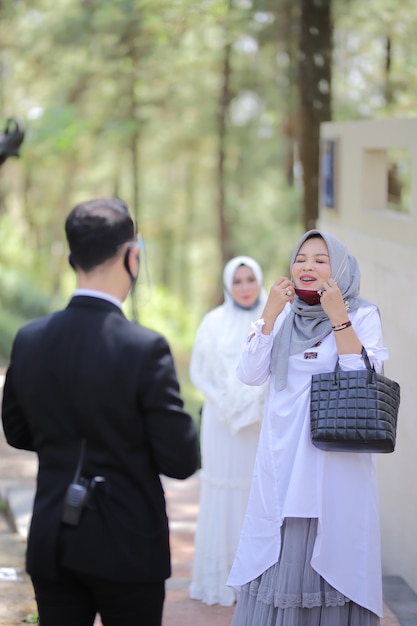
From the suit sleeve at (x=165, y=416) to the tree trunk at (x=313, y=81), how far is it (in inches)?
318

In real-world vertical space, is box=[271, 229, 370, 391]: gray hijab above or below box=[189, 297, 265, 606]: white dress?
above

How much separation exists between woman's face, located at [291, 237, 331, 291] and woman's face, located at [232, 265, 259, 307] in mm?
1648

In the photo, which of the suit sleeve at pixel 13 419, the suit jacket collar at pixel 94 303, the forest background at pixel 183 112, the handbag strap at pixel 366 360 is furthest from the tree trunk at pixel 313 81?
the suit jacket collar at pixel 94 303

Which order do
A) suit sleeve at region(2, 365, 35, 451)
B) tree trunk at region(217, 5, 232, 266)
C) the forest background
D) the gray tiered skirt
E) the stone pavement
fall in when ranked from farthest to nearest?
tree trunk at region(217, 5, 232, 266), the forest background, the stone pavement, the gray tiered skirt, suit sleeve at region(2, 365, 35, 451)

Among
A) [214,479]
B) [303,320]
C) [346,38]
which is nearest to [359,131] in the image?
[214,479]

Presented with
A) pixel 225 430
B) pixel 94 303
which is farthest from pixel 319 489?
pixel 225 430

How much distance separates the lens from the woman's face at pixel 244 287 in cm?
553

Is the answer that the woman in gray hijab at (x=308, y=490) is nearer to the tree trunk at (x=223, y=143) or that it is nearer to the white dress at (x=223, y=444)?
the white dress at (x=223, y=444)

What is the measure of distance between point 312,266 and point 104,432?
146 centimetres

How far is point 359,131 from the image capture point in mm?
6699

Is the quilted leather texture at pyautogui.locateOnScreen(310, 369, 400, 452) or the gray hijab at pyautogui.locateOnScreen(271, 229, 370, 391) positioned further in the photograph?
the gray hijab at pyautogui.locateOnScreen(271, 229, 370, 391)

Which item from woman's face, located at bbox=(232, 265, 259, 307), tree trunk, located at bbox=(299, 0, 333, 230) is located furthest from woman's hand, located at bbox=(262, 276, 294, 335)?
tree trunk, located at bbox=(299, 0, 333, 230)

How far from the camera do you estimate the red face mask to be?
3.83 meters

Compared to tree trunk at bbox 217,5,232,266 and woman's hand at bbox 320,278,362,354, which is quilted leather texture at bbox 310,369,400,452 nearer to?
woman's hand at bbox 320,278,362,354
